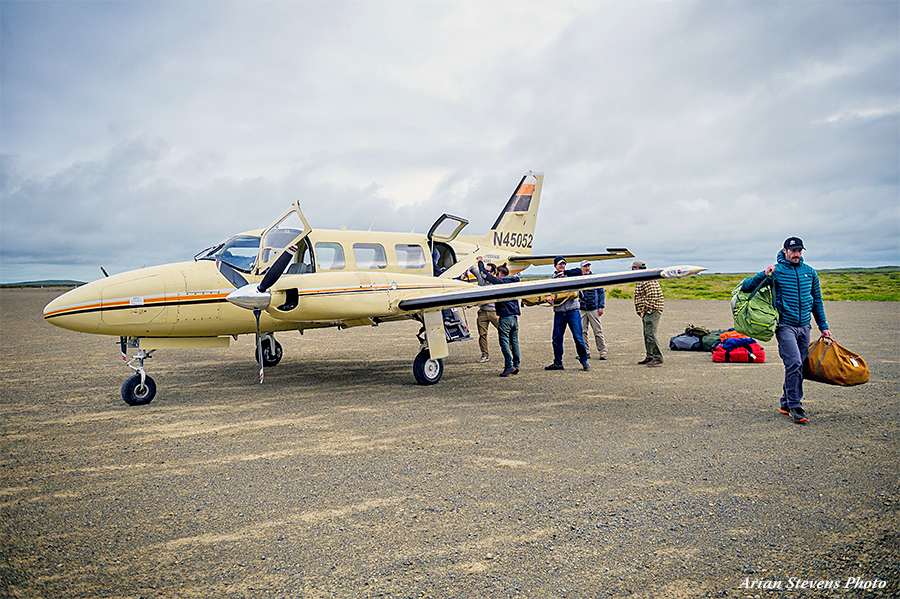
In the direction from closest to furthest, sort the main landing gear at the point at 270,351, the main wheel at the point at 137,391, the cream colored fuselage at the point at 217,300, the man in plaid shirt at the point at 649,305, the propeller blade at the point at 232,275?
the cream colored fuselage at the point at 217,300 → the main wheel at the point at 137,391 → the propeller blade at the point at 232,275 → the man in plaid shirt at the point at 649,305 → the main landing gear at the point at 270,351

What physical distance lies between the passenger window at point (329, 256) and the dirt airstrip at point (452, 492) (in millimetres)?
2167

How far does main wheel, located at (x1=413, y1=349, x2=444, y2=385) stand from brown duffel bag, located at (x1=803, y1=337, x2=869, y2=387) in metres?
5.44

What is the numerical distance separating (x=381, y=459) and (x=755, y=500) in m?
3.35

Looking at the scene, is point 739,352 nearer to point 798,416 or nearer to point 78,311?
point 798,416

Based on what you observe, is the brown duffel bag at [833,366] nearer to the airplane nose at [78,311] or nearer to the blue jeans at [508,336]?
the blue jeans at [508,336]

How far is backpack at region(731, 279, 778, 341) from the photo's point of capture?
644 centimetres

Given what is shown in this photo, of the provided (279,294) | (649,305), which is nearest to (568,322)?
(649,305)

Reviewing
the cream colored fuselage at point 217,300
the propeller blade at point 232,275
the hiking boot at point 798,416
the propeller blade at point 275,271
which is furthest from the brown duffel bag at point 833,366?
the propeller blade at point 232,275

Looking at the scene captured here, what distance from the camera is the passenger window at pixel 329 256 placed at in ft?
29.6

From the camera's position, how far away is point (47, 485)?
183 inches

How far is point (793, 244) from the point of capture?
20.8 feet

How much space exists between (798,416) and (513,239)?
922cm

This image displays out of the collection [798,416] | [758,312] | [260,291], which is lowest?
[798,416]

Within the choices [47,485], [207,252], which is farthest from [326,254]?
[47,485]
